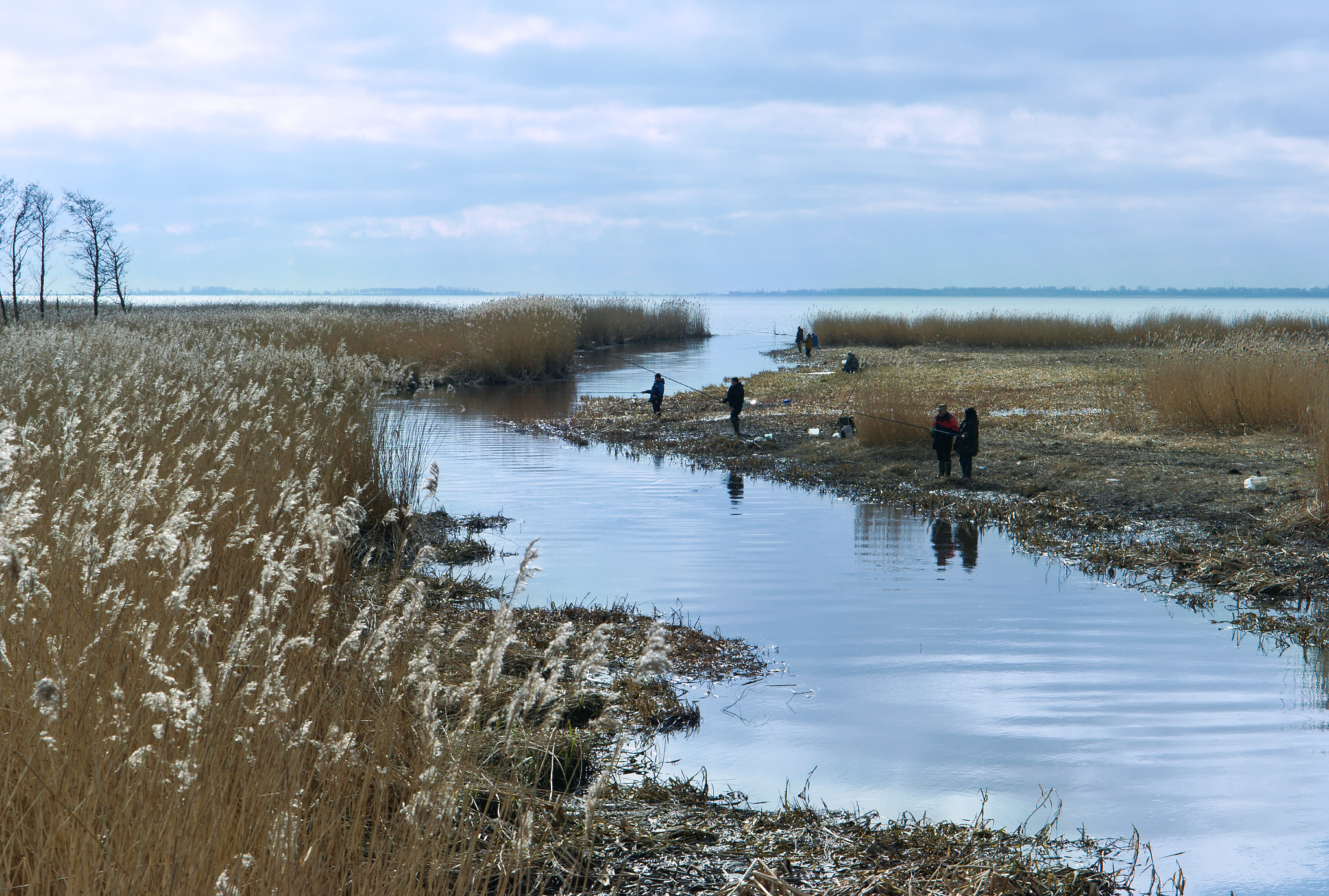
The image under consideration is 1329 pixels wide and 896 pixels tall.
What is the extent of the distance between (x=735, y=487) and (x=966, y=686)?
844cm

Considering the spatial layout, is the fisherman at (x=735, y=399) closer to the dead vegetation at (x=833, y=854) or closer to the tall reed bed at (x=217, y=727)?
the tall reed bed at (x=217, y=727)

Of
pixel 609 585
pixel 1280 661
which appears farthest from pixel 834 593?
pixel 1280 661

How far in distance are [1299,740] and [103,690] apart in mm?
6473

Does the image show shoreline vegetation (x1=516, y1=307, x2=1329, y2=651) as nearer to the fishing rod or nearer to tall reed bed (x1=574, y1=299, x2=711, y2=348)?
the fishing rod

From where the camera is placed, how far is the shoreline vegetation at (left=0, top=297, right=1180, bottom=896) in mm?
2504

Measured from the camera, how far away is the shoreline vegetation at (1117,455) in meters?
9.88

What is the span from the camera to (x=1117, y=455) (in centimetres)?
1531

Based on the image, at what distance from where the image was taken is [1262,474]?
42.8 ft

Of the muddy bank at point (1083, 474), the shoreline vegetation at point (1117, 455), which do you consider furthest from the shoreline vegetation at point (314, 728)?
the shoreline vegetation at point (1117, 455)

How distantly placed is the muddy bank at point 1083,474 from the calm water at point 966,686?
720mm

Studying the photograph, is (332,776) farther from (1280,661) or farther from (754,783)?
(1280,661)

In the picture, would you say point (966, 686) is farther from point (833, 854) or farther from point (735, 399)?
point (735, 399)

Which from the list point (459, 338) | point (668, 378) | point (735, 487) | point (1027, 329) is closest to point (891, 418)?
point (735, 487)

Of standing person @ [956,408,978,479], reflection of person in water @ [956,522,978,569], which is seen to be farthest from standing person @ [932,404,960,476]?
reflection of person in water @ [956,522,978,569]
